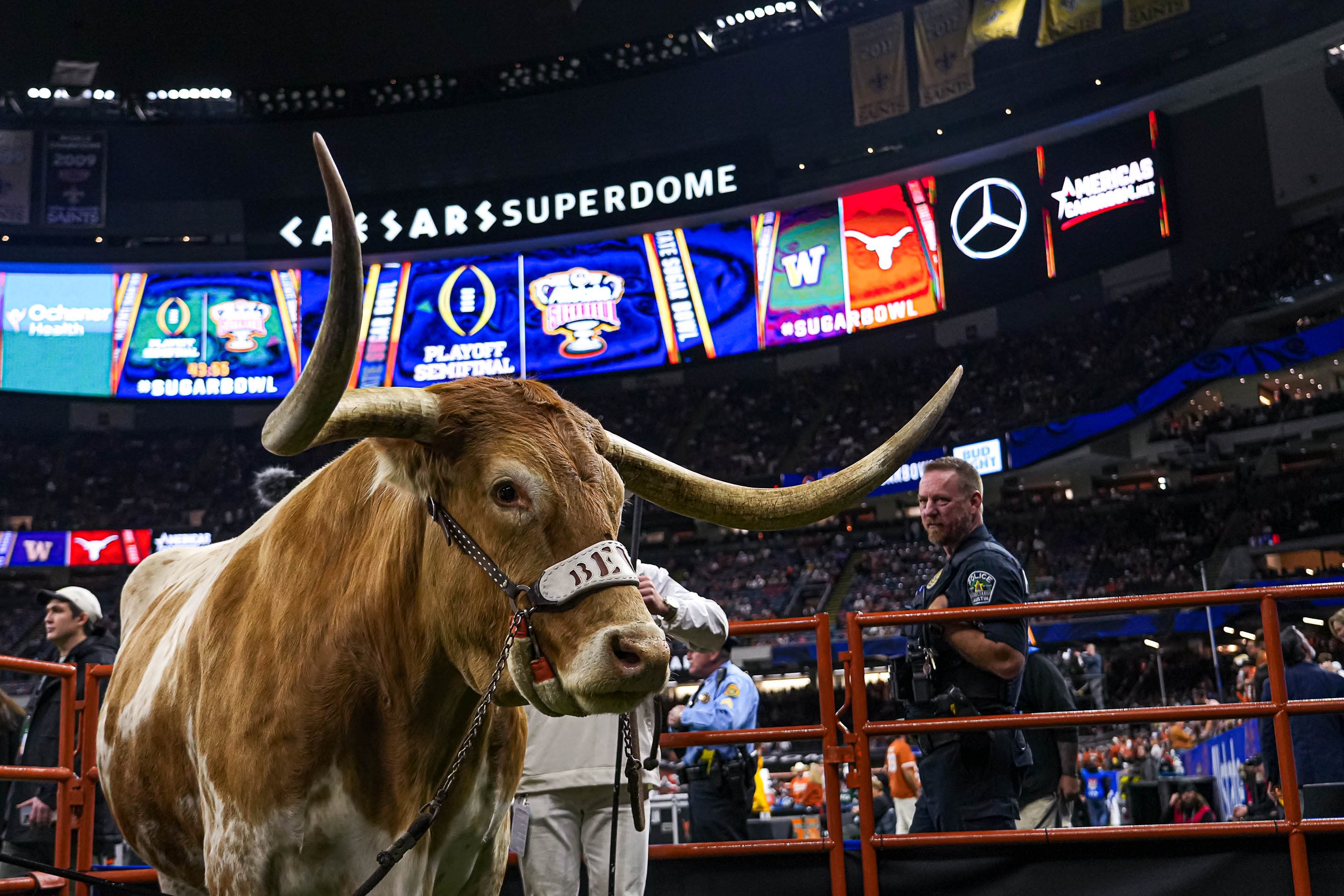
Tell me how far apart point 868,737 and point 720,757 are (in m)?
2.26

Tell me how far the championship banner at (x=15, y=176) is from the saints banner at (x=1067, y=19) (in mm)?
28592

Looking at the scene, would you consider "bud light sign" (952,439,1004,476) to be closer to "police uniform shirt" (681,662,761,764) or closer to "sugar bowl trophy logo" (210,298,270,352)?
"sugar bowl trophy logo" (210,298,270,352)

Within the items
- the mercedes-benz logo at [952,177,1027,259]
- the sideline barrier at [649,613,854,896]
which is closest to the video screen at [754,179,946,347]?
the mercedes-benz logo at [952,177,1027,259]

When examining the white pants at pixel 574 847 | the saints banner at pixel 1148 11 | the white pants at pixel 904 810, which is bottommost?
the white pants at pixel 904 810

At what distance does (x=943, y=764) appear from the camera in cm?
467

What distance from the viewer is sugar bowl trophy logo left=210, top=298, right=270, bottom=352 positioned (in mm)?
31562

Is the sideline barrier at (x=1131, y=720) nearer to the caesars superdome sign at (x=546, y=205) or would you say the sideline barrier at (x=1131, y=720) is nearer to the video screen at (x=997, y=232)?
the video screen at (x=997, y=232)

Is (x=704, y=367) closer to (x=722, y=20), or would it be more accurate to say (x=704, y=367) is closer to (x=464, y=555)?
(x=722, y=20)

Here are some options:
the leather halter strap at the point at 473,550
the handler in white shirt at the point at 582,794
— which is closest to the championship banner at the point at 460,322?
the handler in white shirt at the point at 582,794

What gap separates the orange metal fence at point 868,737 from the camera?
419cm

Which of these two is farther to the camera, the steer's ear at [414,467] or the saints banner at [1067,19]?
the saints banner at [1067,19]

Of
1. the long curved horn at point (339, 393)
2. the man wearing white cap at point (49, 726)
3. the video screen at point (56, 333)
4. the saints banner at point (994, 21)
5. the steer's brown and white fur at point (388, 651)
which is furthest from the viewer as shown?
the video screen at point (56, 333)

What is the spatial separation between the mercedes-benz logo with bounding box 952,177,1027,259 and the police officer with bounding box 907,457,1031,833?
78.5 feet

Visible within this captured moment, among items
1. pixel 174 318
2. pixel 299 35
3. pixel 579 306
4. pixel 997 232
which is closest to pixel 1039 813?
pixel 997 232
